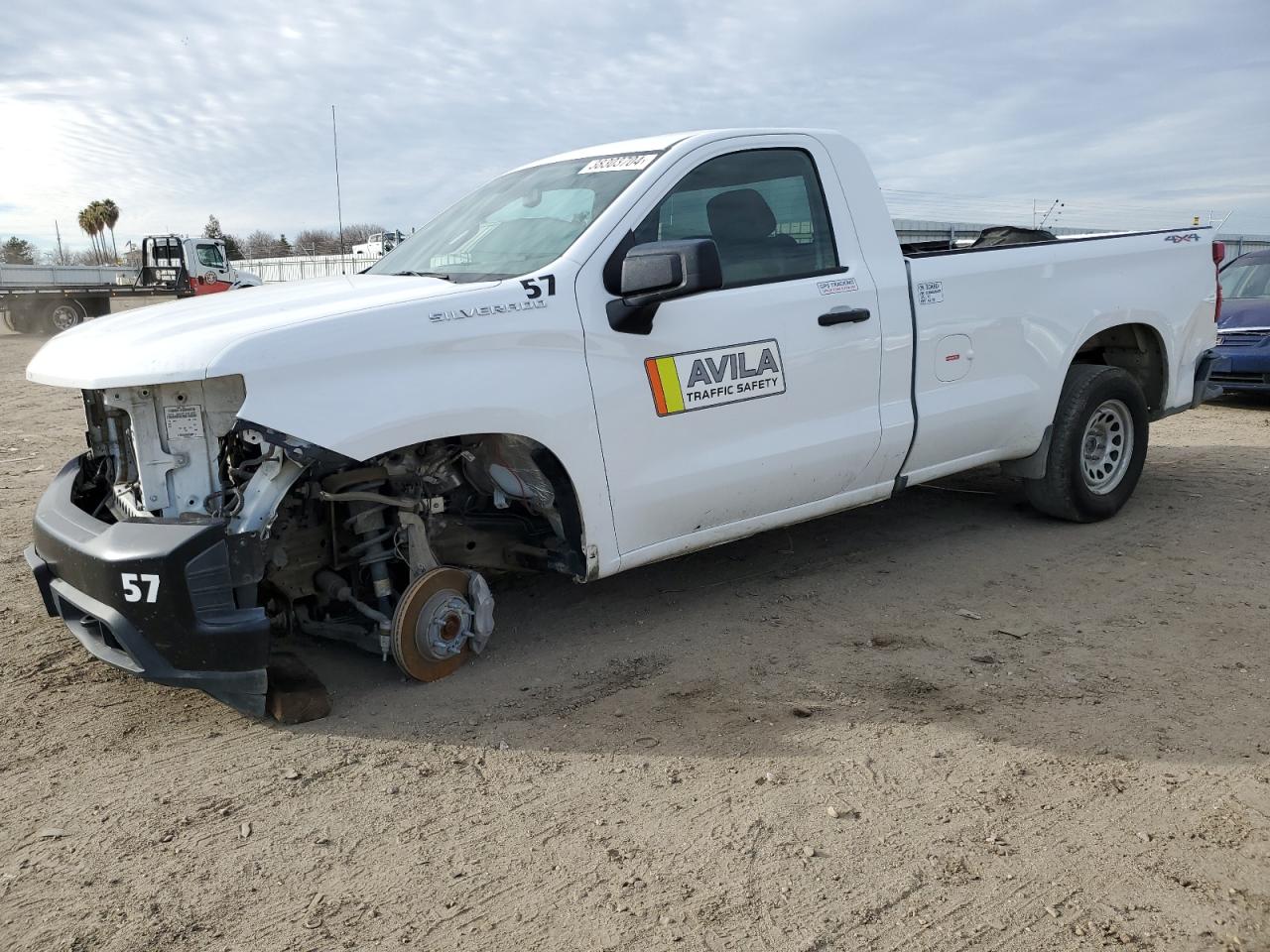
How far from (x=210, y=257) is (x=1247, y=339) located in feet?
82.4

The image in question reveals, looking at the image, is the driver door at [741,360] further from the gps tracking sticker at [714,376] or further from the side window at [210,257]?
the side window at [210,257]

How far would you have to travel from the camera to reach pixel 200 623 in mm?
3332

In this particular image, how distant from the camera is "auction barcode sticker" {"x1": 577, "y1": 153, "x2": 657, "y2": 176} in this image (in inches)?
171

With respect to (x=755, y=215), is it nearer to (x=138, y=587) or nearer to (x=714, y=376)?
(x=714, y=376)

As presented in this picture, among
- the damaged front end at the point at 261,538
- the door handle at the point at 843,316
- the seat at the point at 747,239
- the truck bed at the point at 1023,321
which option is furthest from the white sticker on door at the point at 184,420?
the truck bed at the point at 1023,321

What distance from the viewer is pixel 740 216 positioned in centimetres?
451

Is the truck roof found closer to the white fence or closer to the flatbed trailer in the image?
the flatbed trailer

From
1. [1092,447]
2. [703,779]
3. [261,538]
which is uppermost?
[261,538]

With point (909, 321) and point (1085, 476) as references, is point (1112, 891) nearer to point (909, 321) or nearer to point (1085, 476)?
point (909, 321)

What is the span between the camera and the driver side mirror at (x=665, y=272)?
3.79 m

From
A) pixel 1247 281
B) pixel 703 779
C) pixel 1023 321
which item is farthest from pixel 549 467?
pixel 1247 281

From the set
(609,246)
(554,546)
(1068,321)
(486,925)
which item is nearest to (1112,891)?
(486,925)

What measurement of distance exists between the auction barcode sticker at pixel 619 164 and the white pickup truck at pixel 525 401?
0.02 meters

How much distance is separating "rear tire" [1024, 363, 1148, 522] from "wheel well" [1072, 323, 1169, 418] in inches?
7.9
